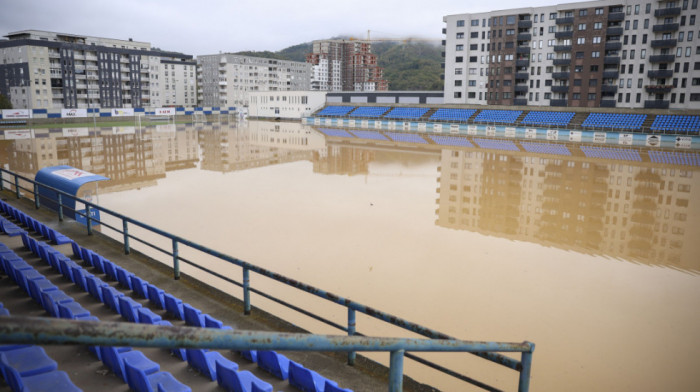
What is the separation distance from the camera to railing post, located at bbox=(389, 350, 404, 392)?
11.4 feet

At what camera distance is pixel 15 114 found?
6219 cm

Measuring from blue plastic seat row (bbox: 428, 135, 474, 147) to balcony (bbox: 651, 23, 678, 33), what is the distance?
27.7m

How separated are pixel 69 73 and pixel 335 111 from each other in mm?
52929

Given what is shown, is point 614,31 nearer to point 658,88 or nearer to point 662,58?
point 662,58

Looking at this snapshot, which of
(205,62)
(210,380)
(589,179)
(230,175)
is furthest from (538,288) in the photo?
(205,62)

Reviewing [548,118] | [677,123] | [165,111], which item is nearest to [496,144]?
[548,118]

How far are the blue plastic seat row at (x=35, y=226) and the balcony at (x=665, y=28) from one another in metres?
65.8

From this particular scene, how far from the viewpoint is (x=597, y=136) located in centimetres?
4828

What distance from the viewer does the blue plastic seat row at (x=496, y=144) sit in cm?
4306

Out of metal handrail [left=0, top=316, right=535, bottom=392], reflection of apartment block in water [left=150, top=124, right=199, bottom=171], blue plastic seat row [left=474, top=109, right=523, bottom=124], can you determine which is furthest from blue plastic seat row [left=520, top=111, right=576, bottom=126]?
metal handrail [left=0, top=316, right=535, bottom=392]

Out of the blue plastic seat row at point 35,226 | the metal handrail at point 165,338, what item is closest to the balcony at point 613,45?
the blue plastic seat row at point 35,226

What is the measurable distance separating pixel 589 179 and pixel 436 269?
18965 millimetres

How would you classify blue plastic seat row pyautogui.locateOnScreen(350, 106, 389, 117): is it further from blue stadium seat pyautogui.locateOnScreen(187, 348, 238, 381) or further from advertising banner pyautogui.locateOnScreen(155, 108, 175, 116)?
blue stadium seat pyautogui.locateOnScreen(187, 348, 238, 381)

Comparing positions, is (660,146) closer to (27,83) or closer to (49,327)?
(49,327)
